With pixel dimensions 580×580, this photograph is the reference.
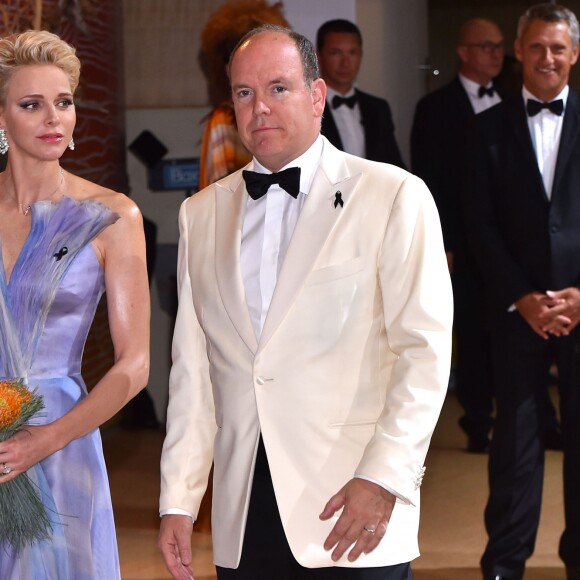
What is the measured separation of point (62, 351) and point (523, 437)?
75.9 inches

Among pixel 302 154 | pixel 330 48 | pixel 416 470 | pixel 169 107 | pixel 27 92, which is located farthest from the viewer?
pixel 169 107

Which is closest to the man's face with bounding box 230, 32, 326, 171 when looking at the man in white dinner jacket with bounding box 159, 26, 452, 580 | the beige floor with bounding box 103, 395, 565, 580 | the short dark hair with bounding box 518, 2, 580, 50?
the man in white dinner jacket with bounding box 159, 26, 452, 580

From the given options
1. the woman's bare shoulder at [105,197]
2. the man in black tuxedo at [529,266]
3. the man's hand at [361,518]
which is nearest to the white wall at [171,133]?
the man in black tuxedo at [529,266]

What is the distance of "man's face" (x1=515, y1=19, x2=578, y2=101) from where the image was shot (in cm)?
429

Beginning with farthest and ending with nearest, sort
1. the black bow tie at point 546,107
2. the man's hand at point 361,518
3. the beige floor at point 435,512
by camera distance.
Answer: the beige floor at point 435,512
the black bow tie at point 546,107
the man's hand at point 361,518

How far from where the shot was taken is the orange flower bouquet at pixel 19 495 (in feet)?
8.25

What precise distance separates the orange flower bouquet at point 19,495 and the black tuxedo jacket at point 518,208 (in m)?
2.04

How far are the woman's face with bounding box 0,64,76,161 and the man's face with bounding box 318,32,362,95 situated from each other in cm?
344

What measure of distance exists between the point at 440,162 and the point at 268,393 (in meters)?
4.25

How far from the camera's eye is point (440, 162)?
21.1ft

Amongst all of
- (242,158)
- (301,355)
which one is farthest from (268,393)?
(242,158)

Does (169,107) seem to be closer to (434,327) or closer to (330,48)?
(330,48)

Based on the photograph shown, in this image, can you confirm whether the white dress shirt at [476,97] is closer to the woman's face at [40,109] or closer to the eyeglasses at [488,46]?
the eyeglasses at [488,46]

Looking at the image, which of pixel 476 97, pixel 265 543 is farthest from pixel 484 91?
pixel 265 543
